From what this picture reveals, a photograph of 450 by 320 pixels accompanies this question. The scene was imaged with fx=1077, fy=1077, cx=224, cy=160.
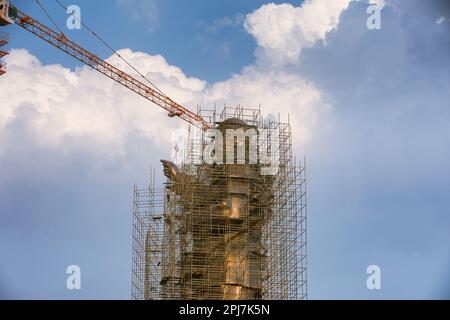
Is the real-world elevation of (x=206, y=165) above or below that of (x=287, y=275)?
above

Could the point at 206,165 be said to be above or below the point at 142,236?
above

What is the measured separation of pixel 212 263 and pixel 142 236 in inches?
266

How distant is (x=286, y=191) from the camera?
77.3m
